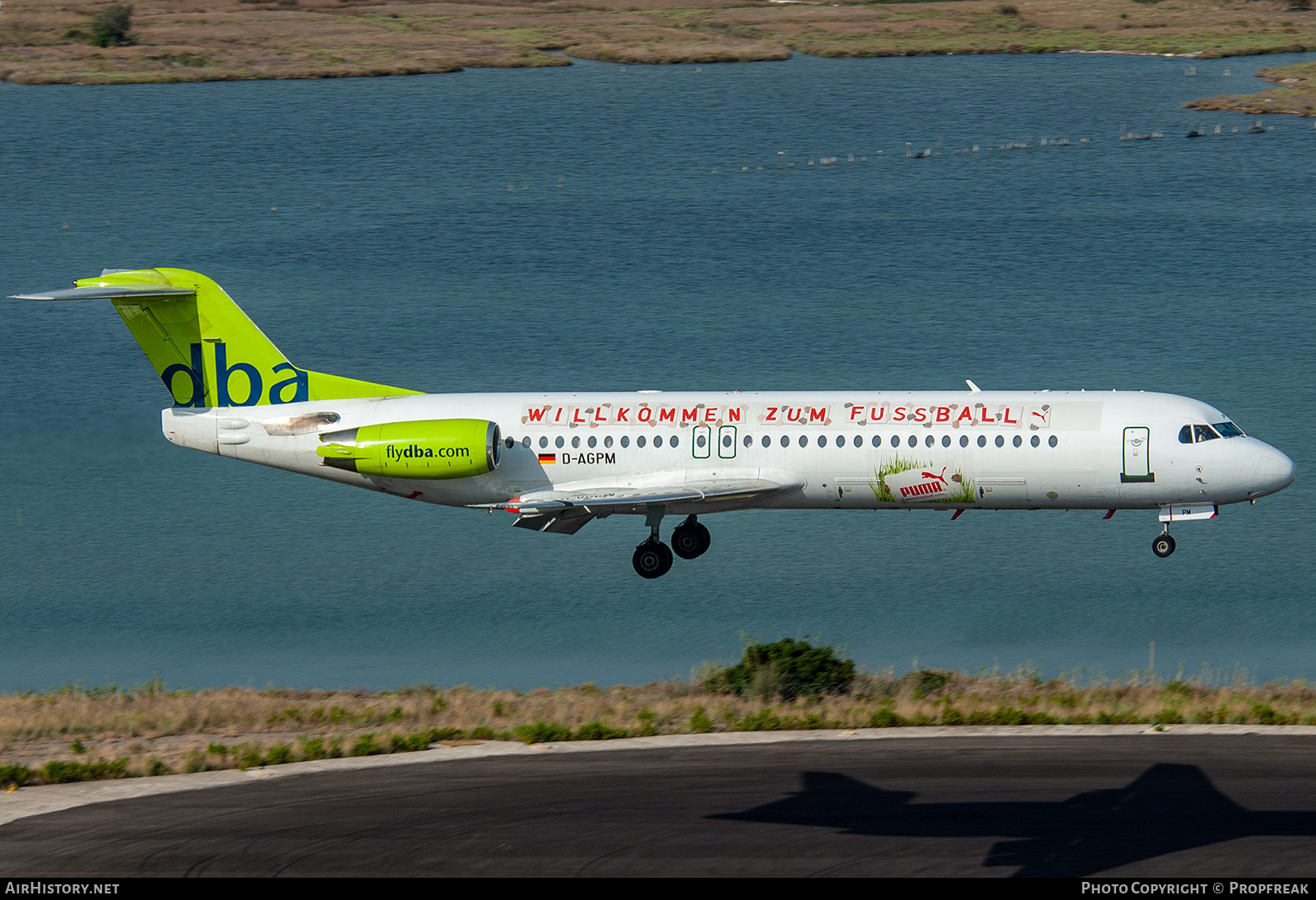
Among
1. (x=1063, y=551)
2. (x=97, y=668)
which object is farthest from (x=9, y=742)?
(x=1063, y=551)

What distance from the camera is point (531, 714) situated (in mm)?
38219

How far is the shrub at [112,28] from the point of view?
4990 inches

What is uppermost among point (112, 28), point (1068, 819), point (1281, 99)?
point (112, 28)

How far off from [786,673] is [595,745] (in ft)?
26.2

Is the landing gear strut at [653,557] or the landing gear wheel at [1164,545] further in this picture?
the landing gear strut at [653,557]

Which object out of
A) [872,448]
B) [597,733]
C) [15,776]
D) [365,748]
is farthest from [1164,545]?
[15,776]

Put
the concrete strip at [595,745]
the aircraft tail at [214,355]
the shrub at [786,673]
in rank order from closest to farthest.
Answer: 1. the concrete strip at [595,745]
2. the shrub at [786,673]
3. the aircraft tail at [214,355]

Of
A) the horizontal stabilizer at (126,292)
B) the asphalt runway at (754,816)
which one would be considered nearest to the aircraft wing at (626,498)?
the horizontal stabilizer at (126,292)

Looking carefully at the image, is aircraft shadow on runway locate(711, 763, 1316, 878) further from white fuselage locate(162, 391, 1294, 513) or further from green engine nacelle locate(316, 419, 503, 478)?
green engine nacelle locate(316, 419, 503, 478)

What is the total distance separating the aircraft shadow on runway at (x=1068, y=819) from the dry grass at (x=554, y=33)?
10787 cm

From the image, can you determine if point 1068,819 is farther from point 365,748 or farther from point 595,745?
point 365,748

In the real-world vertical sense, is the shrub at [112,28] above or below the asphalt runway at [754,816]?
above

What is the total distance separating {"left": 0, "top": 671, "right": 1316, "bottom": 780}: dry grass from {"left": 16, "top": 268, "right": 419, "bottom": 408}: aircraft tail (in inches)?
325

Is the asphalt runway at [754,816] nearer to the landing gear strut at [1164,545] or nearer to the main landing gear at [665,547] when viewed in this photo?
the landing gear strut at [1164,545]
